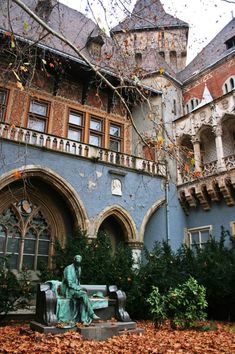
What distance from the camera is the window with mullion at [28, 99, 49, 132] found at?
11711mm

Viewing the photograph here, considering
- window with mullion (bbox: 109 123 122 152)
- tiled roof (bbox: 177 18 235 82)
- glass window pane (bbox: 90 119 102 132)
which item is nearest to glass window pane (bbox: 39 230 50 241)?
window with mullion (bbox: 109 123 122 152)

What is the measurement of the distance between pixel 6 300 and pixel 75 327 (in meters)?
2.25

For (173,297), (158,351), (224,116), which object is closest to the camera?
(158,351)

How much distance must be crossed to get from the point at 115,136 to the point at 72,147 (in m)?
3.22

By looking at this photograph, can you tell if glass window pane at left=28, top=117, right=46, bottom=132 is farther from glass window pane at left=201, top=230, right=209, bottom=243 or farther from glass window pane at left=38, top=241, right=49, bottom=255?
glass window pane at left=201, top=230, right=209, bottom=243

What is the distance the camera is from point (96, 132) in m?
13.0

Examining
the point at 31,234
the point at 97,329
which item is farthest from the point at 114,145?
the point at 97,329

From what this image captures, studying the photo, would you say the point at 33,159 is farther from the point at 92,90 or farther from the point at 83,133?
the point at 92,90

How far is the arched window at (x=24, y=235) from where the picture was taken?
9828 millimetres

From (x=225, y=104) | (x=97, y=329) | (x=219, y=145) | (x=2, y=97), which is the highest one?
(x=225, y=104)

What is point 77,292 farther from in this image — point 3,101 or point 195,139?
point 195,139

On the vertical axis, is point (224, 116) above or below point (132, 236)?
above

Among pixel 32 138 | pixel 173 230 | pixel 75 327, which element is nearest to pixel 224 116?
pixel 173 230

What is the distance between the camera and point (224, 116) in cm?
1205
